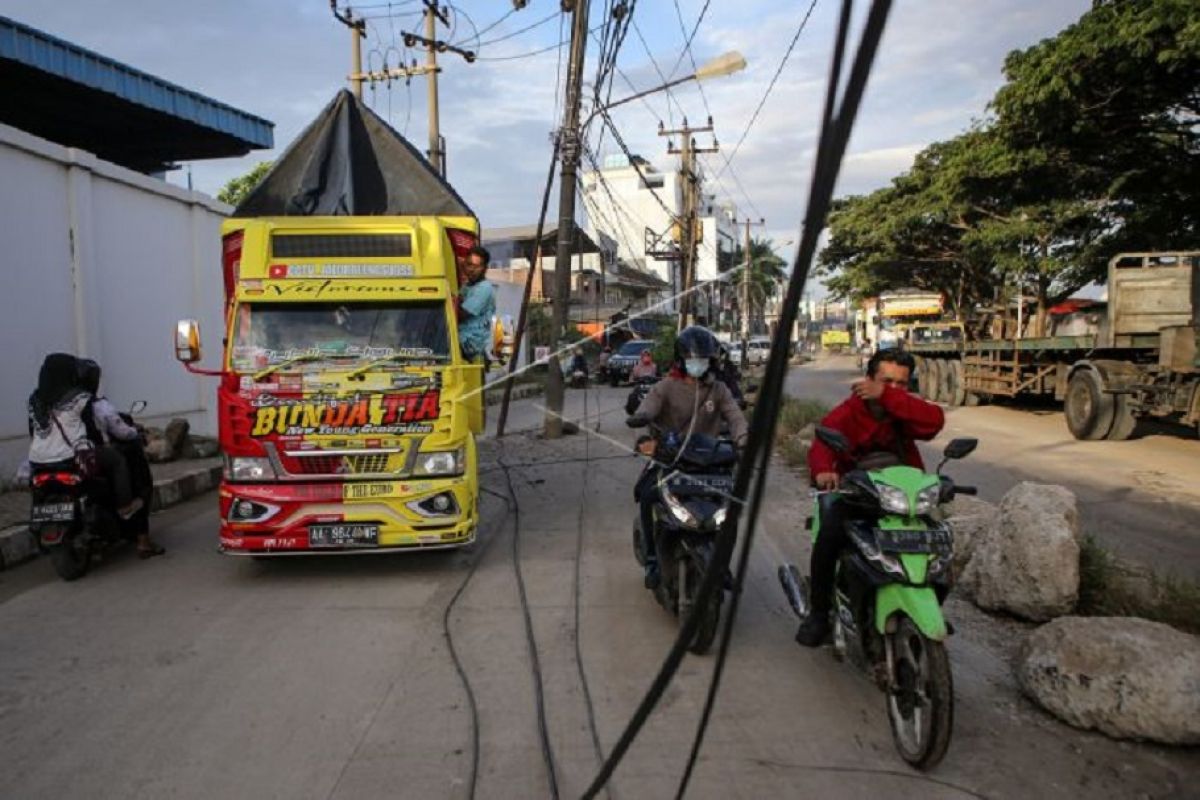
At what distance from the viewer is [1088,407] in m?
13.0

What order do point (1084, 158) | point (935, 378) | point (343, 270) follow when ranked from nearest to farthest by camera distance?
point (343, 270)
point (1084, 158)
point (935, 378)

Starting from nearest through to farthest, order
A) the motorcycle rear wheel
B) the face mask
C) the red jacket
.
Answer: the red jacket → the face mask → the motorcycle rear wheel

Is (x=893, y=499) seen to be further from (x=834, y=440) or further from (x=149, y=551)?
(x=149, y=551)

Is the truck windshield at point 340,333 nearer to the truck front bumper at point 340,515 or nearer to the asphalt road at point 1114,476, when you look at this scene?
the truck front bumper at point 340,515

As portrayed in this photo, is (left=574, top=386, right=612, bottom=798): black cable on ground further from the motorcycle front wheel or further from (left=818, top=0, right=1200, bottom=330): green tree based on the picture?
(left=818, top=0, right=1200, bottom=330): green tree

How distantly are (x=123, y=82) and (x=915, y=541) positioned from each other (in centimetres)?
1414

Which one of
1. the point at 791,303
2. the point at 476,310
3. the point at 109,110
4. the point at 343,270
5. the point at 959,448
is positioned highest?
the point at 109,110

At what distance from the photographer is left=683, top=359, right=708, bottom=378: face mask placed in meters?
5.07

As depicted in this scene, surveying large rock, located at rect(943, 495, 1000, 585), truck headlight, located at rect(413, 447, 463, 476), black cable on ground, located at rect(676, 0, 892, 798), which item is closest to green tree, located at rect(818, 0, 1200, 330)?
large rock, located at rect(943, 495, 1000, 585)

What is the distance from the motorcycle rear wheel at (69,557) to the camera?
611 cm

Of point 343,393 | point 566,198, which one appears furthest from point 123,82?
point 343,393

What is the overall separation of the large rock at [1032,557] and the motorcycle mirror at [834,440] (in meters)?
1.68

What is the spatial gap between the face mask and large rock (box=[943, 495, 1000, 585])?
74.4 inches

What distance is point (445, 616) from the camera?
526 cm
